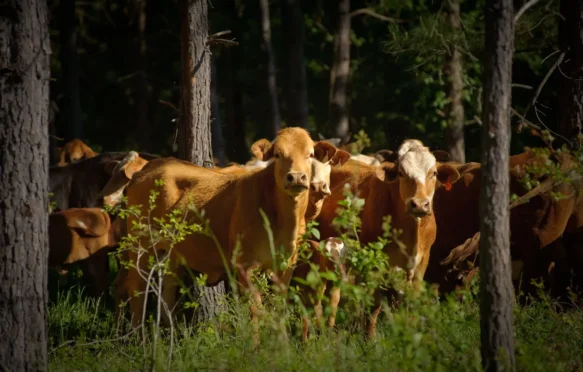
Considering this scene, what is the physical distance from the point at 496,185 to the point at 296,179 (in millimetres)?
2696

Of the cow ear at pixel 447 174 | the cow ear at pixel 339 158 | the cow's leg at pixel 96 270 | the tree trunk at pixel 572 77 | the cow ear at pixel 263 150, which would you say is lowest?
the cow's leg at pixel 96 270

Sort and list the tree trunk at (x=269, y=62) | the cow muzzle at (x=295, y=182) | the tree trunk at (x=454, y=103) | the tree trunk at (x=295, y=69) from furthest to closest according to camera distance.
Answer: the tree trunk at (x=269, y=62) < the tree trunk at (x=295, y=69) < the tree trunk at (x=454, y=103) < the cow muzzle at (x=295, y=182)

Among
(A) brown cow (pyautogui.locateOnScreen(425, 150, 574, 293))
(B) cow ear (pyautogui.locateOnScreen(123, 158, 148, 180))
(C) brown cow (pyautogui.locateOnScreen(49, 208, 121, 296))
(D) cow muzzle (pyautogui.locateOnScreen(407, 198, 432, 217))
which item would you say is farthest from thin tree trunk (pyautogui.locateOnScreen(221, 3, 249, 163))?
(D) cow muzzle (pyautogui.locateOnScreen(407, 198, 432, 217))

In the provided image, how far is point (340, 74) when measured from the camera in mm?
21906

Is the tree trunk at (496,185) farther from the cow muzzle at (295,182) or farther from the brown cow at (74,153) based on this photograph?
the brown cow at (74,153)

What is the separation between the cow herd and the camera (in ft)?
29.1

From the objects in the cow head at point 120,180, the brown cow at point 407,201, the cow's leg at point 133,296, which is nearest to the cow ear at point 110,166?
the cow head at point 120,180

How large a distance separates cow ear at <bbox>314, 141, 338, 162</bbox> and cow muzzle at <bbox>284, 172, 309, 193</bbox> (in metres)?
1.20

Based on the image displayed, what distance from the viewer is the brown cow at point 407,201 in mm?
9164

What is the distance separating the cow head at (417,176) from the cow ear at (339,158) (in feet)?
1.59

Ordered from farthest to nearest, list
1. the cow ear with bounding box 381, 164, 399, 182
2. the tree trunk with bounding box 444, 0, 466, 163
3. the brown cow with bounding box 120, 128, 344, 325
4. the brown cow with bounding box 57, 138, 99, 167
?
the brown cow with bounding box 57, 138, 99, 167
the tree trunk with bounding box 444, 0, 466, 163
the cow ear with bounding box 381, 164, 399, 182
the brown cow with bounding box 120, 128, 344, 325

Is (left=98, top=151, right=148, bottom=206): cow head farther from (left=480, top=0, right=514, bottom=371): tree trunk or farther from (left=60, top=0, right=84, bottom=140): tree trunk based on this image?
(left=60, top=0, right=84, bottom=140): tree trunk

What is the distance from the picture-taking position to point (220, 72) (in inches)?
1366

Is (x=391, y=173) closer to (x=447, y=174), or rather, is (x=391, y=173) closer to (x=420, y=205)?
(x=447, y=174)
